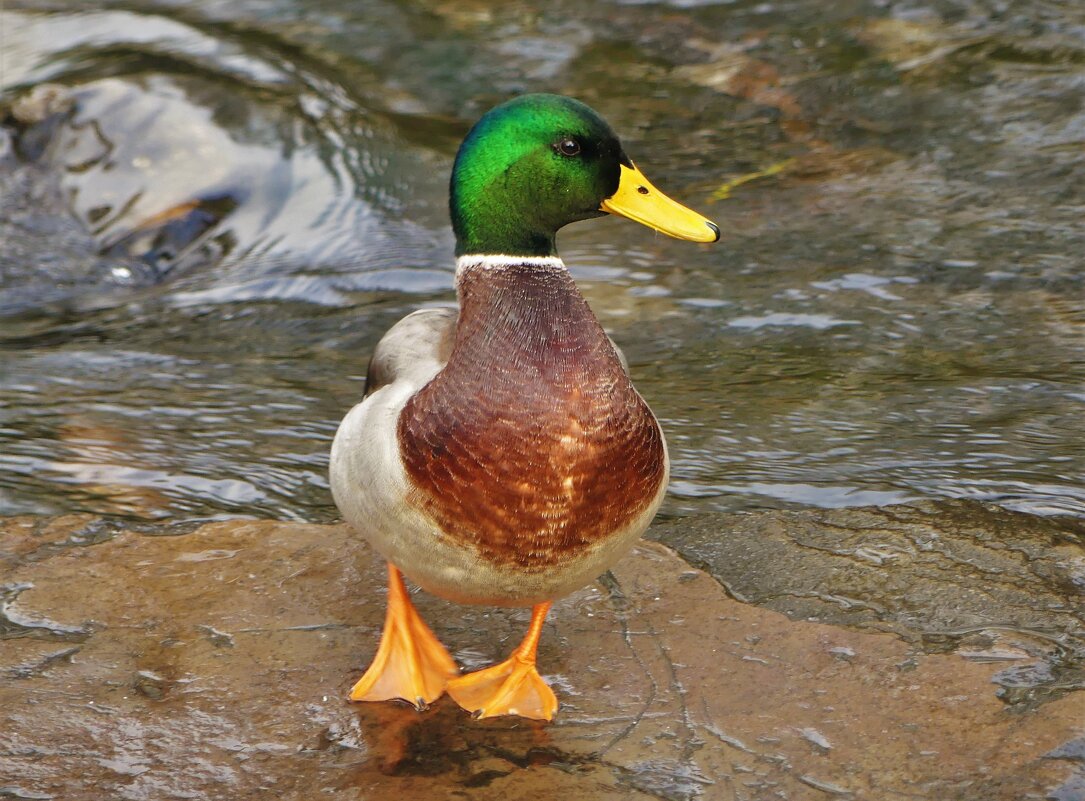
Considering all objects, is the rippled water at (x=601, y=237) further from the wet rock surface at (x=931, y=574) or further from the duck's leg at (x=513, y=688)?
the duck's leg at (x=513, y=688)

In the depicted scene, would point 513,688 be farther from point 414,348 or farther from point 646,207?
point 646,207

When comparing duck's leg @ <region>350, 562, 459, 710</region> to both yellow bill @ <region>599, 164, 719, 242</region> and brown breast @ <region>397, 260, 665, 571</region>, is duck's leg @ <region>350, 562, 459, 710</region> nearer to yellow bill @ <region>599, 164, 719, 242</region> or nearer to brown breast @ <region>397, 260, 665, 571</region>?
brown breast @ <region>397, 260, 665, 571</region>

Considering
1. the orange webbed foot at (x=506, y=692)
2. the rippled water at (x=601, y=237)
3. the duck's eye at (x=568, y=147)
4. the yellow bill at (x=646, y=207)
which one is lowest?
the orange webbed foot at (x=506, y=692)

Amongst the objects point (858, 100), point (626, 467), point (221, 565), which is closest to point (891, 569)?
point (626, 467)

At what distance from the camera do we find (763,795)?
2.78m

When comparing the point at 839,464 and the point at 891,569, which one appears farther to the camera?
the point at 839,464

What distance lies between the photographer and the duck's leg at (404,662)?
10.4 ft

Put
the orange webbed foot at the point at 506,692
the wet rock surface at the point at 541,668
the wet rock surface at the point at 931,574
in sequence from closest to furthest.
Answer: the wet rock surface at the point at 541,668
the orange webbed foot at the point at 506,692
the wet rock surface at the point at 931,574

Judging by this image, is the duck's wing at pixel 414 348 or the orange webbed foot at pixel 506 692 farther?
the duck's wing at pixel 414 348

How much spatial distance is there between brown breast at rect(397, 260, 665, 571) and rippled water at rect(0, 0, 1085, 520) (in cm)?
125

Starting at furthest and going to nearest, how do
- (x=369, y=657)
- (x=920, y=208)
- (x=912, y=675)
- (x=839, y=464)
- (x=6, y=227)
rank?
1. (x=6, y=227)
2. (x=920, y=208)
3. (x=839, y=464)
4. (x=369, y=657)
5. (x=912, y=675)

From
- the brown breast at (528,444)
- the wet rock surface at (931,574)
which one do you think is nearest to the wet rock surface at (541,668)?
the wet rock surface at (931,574)

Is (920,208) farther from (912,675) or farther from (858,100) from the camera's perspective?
(912,675)

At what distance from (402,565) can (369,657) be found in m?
0.42
